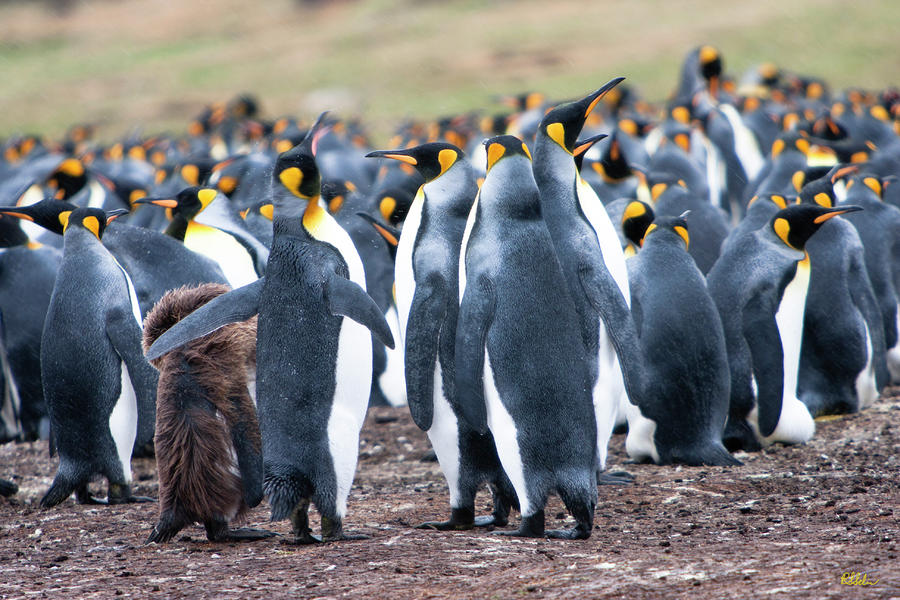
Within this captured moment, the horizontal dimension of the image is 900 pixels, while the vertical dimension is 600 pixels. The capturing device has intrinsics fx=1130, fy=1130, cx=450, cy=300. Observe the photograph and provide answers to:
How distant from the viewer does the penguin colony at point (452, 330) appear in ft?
12.3

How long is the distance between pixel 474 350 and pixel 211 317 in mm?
890

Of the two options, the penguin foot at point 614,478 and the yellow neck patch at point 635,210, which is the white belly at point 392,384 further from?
the penguin foot at point 614,478

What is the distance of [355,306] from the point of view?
3.75 m

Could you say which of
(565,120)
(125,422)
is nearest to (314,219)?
(565,120)

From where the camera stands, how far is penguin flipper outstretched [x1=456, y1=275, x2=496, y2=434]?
3.76 meters

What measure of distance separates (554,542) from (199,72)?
2644cm

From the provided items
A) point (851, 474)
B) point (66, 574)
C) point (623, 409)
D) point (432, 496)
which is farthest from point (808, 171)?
point (66, 574)

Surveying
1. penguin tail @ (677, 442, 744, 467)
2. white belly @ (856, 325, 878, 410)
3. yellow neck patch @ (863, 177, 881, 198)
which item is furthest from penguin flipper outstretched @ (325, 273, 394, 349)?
yellow neck patch @ (863, 177, 881, 198)

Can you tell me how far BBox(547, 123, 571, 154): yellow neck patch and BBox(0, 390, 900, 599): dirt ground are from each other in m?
1.40

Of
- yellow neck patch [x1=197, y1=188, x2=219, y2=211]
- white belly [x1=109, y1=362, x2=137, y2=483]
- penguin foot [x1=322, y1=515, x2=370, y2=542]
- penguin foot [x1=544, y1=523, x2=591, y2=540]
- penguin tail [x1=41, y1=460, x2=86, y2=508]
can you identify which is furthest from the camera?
yellow neck patch [x1=197, y1=188, x2=219, y2=211]

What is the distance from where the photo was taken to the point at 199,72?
28344 millimetres

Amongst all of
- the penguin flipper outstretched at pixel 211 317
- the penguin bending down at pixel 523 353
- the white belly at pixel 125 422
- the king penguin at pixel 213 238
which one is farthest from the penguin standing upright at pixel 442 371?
the king penguin at pixel 213 238

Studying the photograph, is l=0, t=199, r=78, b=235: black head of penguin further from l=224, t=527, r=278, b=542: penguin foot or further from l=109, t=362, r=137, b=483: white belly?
l=224, t=527, r=278, b=542: penguin foot

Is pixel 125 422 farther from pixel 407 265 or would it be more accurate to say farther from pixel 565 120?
pixel 565 120
